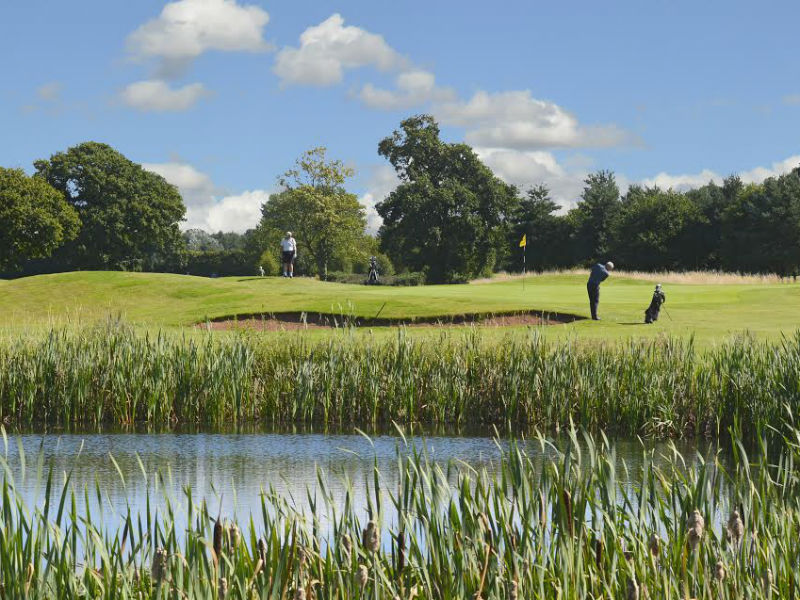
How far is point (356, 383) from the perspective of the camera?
1598 cm

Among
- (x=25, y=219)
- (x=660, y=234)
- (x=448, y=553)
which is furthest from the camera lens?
(x=660, y=234)

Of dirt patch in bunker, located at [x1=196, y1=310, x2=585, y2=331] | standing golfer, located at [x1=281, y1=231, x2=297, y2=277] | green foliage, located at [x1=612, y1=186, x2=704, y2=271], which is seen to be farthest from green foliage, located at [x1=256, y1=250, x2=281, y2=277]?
dirt patch in bunker, located at [x1=196, y1=310, x2=585, y2=331]

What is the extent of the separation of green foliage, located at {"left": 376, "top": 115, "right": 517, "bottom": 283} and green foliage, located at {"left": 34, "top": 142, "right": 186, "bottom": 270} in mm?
16789

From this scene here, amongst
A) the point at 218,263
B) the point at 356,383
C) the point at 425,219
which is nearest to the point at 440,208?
the point at 425,219

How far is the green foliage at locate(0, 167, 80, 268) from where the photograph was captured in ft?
200

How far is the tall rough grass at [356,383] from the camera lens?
1529 centimetres

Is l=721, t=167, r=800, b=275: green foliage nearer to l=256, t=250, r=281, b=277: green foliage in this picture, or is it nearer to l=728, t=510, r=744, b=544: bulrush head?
l=256, t=250, r=281, b=277: green foliage

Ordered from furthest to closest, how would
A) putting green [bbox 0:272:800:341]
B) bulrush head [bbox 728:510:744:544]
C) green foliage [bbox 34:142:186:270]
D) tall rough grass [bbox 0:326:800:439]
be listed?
1. green foliage [bbox 34:142:186:270]
2. putting green [bbox 0:272:800:341]
3. tall rough grass [bbox 0:326:800:439]
4. bulrush head [bbox 728:510:744:544]

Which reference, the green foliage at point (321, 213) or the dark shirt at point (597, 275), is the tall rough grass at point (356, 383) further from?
the green foliage at point (321, 213)

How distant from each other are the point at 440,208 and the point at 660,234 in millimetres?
16756

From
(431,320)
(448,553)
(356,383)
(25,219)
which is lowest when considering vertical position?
(356,383)

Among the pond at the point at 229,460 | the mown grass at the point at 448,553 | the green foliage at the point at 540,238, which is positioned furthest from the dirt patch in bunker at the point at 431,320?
the green foliage at the point at 540,238

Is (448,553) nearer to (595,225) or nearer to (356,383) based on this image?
(356,383)

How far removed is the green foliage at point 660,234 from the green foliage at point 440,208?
9.23 m
